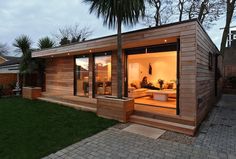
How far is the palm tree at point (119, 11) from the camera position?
447 cm

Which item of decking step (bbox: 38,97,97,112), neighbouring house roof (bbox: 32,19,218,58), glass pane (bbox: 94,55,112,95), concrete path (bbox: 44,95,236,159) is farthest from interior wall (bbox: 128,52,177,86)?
concrete path (bbox: 44,95,236,159)

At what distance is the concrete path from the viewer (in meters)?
2.81

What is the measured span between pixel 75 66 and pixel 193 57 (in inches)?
229

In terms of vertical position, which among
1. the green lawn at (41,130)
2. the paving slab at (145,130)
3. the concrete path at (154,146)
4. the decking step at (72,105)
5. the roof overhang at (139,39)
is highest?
the roof overhang at (139,39)

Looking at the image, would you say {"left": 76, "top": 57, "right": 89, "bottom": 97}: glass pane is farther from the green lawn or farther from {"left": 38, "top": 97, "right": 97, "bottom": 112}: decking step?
the green lawn

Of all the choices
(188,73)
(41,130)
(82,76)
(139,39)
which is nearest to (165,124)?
(188,73)

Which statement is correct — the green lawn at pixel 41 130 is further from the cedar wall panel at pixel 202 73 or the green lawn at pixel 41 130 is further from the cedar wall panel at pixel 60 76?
the cedar wall panel at pixel 60 76

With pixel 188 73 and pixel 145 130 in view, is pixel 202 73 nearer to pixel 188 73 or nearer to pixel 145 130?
pixel 188 73

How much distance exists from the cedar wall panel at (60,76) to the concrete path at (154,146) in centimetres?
513

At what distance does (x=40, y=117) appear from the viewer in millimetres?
5031

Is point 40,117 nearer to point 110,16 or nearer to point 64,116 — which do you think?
point 64,116

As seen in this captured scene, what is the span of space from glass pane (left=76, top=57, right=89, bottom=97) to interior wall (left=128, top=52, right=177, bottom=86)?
2432mm

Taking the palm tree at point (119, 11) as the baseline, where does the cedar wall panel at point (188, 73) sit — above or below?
below

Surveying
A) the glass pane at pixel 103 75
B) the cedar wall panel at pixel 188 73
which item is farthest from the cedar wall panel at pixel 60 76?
the cedar wall panel at pixel 188 73
